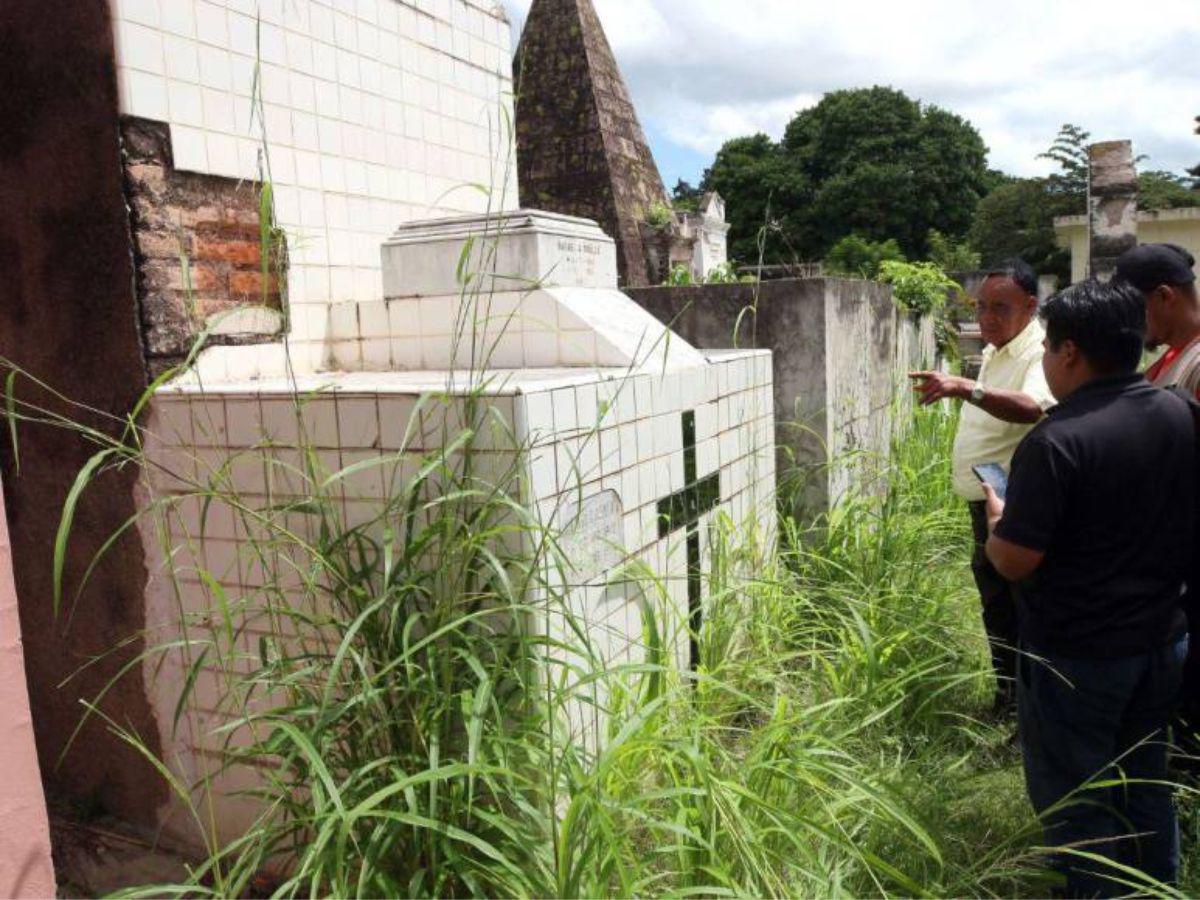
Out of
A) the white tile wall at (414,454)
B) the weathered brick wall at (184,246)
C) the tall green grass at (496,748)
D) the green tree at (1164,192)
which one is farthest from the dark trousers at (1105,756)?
the green tree at (1164,192)

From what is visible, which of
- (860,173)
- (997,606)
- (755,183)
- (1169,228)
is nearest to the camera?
(997,606)

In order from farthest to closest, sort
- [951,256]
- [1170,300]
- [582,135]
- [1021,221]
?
[1021,221], [951,256], [582,135], [1170,300]

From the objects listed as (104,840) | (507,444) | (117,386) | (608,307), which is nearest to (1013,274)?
(608,307)

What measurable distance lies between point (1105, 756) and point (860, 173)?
4001 cm

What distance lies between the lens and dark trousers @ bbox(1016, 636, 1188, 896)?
228 centimetres

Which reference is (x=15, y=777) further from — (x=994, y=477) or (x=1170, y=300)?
(x=1170, y=300)

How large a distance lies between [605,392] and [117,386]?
1.54m

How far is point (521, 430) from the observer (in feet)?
7.43

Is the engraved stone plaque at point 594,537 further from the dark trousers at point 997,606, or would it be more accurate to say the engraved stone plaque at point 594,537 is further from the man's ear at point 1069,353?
the dark trousers at point 997,606

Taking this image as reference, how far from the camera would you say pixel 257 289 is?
10.9 feet

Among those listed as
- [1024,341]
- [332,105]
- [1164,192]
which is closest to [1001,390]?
[1024,341]

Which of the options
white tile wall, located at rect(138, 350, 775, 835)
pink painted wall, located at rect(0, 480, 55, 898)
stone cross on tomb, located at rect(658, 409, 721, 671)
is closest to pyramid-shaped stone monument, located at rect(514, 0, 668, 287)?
stone cross on tomb, located at rect(658, 409, 721, 671)

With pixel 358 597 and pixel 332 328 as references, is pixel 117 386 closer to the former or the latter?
pixel 332 328

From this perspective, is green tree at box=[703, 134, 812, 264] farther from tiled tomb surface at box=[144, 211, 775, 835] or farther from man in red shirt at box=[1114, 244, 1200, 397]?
man in red shirt at box=[1114, 244, 1200, 397]
